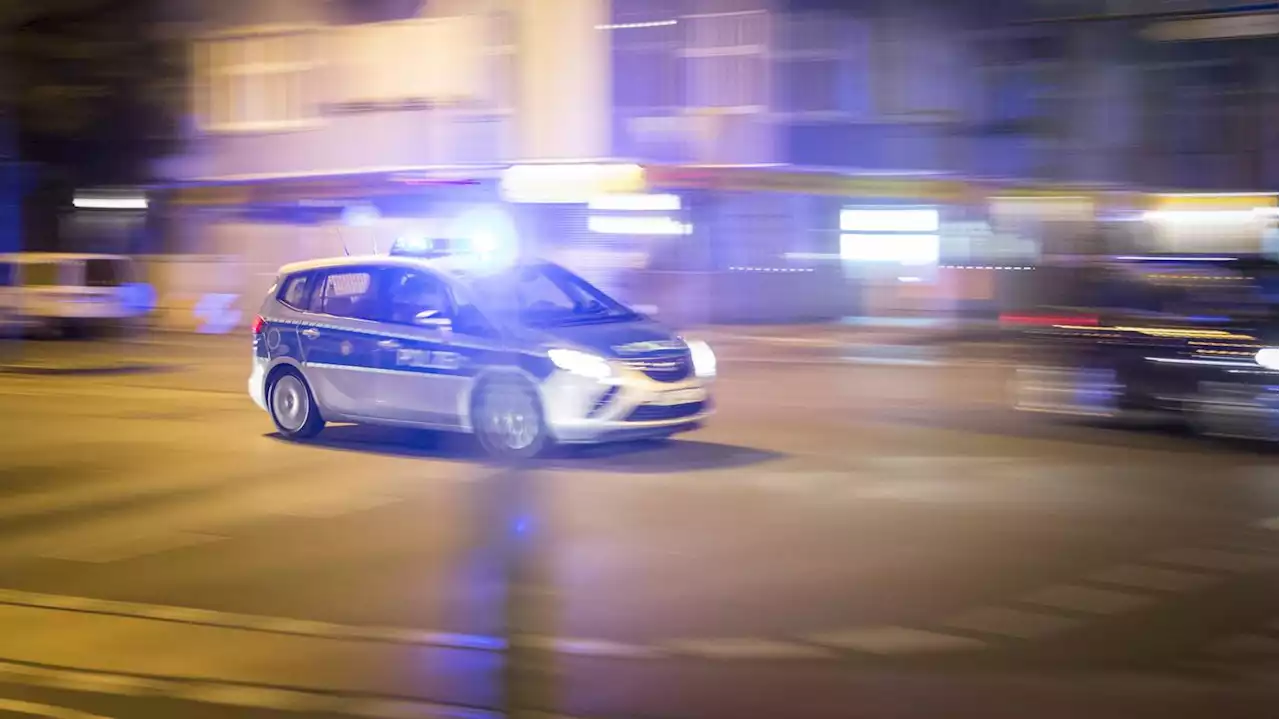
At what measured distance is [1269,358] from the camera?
12109 mm

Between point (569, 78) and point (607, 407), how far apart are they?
20.8 meters

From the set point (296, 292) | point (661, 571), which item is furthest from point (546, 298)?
point (661, 571)

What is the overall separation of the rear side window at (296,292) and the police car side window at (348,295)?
13 centimetres

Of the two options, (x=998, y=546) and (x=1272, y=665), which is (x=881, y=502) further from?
(x=1272, y=665)

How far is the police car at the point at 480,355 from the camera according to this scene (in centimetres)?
1191

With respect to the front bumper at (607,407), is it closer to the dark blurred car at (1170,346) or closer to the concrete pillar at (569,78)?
the dark blurred car at (1170,346)

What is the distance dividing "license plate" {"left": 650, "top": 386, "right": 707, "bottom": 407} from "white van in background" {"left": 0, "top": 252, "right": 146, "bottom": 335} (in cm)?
1854

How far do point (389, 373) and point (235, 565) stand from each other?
163 inches

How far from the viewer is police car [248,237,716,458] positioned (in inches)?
469

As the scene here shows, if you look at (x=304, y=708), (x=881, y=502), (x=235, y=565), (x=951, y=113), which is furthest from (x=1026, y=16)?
(x=304, y=708)

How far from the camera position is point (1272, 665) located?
6.43 meters

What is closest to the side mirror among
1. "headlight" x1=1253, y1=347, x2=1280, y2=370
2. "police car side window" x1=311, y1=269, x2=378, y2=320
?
"police car side window" x1=311, y1=269, x2=378, y2=320

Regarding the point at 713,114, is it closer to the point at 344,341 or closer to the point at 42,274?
the point at 42,274

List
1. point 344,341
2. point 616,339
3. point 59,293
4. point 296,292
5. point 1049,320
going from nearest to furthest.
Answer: point 616,339, point 344,341, point 1049,320, point 296,292, point 59,293
